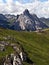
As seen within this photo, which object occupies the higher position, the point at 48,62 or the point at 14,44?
the point at 14,44

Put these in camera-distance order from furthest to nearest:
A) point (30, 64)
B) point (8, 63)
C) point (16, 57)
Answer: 1. point (30, 64)
2. point (16, 57)
3. point (8, 63)

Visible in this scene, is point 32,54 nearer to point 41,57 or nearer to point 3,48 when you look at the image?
point 41,57

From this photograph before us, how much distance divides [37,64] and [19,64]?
32.8 m

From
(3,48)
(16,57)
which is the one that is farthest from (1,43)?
(16,57)

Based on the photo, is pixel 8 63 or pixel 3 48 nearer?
pixel 8 63

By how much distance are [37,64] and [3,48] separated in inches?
991

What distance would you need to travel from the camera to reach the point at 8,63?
130 m

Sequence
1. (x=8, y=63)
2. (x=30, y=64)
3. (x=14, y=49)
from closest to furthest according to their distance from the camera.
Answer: (x=8, y=63) → (x=30, y=64) → (x=14, y=49)

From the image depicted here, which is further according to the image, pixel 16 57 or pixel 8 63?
pixel 16 57

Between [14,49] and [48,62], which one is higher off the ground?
[14,49]

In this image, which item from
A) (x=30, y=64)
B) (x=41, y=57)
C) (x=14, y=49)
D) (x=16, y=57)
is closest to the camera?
(x=16, y=57)

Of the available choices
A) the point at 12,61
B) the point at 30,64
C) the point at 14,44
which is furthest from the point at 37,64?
the point at 12,61

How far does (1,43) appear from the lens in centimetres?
17950

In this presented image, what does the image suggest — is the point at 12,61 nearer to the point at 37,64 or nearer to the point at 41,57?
the point at 37,64
